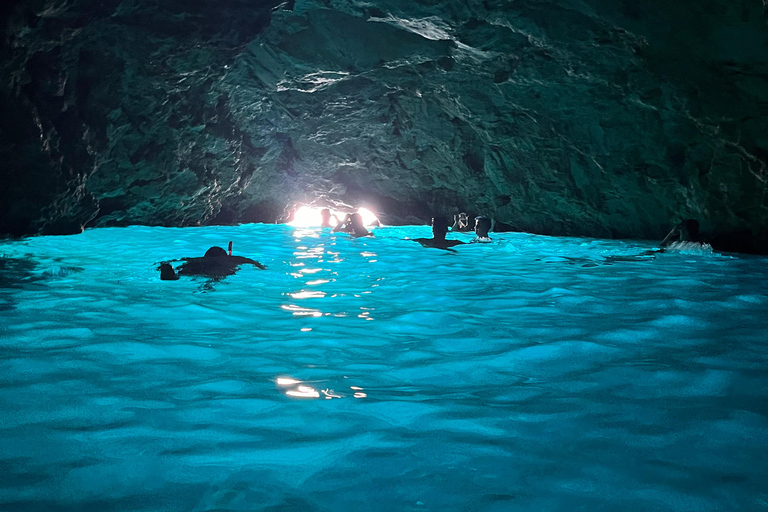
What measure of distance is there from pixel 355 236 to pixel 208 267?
7978 mm

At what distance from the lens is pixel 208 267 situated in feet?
21.6

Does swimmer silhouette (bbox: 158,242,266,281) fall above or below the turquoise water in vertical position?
above

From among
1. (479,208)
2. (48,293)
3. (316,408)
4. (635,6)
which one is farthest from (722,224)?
(48,293)

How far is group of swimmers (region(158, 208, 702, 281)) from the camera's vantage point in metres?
6.43

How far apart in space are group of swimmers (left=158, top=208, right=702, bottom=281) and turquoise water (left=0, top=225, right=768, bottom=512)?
94 centimetres

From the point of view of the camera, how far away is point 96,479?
70.1 inches

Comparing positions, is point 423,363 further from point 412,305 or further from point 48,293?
point 48,293

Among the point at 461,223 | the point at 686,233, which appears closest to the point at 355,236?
the point at 461,223

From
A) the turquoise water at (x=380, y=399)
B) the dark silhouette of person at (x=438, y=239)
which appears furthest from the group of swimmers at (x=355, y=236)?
the turquoise water at (x=380, y=399)

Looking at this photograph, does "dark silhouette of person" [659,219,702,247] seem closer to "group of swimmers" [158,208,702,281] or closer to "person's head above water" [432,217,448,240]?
"group of swimmers" [158,208,702,281]

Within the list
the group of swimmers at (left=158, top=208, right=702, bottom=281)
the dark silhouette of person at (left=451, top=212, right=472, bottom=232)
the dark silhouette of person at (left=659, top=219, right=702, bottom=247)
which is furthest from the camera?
the dark silhouette of person at (left=451, top=212, right=472, bottom=232)

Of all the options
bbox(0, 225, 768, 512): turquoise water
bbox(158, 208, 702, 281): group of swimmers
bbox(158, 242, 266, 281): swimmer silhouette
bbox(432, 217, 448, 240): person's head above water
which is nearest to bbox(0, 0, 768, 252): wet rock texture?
bbox(158, 208, 702, 281): group of swimmers

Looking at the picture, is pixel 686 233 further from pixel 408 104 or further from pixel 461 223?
pixel 461 223

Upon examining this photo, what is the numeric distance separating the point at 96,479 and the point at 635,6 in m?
9.31
